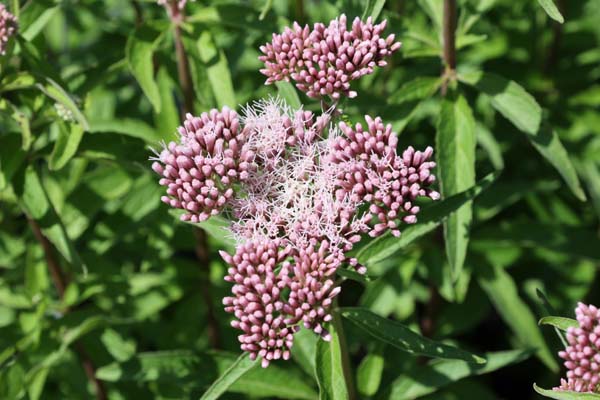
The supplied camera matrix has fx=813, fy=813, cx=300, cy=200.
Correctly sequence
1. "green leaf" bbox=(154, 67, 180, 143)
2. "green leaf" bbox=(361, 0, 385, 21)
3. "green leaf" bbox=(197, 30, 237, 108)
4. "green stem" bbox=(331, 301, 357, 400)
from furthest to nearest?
"green leaf" bbox=(154, 67, 180, 143) < "green leaf" bbox=(197, 30, 237, 108) < "green leaf" bbox=(361, 0, 385, 21) < "green stem" bbox=(331, 301, 357, 400)

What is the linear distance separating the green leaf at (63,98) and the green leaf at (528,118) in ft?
6.00

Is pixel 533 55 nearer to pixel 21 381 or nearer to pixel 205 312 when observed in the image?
pixel 205 312

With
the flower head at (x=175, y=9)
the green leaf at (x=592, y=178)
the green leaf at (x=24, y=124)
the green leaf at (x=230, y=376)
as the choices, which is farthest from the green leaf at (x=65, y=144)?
the green leaf at (x=592, y=178)

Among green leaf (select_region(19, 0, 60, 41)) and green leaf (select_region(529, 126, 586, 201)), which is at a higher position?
green leaf (select_region(19, 0, 60, 41))

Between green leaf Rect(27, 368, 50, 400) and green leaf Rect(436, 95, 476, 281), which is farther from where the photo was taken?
green leaf Rect(27, 368, 50, 400)

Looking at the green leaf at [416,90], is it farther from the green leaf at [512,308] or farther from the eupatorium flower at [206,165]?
the green leaf at [512,308]

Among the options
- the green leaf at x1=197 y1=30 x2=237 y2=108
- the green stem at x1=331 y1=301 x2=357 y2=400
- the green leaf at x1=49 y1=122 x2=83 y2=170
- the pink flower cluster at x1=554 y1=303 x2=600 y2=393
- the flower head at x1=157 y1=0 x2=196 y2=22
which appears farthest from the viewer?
the flower head at x1=157 y1=0 x2=196 y2=22

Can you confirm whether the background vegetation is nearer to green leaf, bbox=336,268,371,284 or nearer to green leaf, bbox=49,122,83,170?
green leaf, bbox=49,122,83,170

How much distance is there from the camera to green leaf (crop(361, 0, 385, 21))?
10.6ft

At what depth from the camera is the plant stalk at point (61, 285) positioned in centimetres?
411

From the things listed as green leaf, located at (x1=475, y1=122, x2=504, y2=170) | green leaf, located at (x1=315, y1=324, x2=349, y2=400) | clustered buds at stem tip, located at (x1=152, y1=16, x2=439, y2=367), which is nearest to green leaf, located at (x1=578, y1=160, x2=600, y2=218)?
green leaf, located at (x1=475, y1=122, x2=504, y2=170)

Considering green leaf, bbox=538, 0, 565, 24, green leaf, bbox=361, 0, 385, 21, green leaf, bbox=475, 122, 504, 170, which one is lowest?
green leaf, bbox=475, 122, 504, 170

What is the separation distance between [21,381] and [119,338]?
59 cm

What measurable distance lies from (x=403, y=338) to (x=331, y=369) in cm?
29
